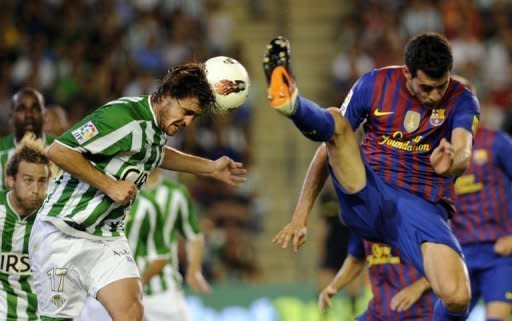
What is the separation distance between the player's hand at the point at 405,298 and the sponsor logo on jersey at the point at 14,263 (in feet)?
7.38

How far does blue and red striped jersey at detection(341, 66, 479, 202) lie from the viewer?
6.54 metres

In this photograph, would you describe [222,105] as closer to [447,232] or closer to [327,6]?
[447,232]

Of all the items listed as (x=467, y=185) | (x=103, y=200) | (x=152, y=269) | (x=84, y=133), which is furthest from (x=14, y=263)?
(x=467, y=185)

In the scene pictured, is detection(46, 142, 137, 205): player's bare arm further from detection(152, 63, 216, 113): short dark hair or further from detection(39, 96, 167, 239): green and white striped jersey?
detection(152, 63, 216, 113): short dark hair

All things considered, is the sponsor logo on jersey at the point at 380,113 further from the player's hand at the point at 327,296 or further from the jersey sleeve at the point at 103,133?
the jersey sleeve at the point at 103,133

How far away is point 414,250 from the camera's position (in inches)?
245

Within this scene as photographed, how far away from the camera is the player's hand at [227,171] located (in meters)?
6.59

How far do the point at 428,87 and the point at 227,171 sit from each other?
4.18ft

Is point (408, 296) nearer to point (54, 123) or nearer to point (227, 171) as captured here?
point (227, 171)

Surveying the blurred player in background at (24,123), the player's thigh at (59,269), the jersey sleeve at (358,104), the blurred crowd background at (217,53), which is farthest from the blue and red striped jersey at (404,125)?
the blurred crowd background at (217,53)

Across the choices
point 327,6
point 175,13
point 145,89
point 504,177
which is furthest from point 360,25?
point 504,177

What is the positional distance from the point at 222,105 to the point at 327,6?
10914 millimetres

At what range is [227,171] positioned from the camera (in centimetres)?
661

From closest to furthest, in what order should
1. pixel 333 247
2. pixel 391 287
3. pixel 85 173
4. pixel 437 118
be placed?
1. pixel 85 173
2. pixel 437 118
3. pixel 391 287
4. pixel 333 247
